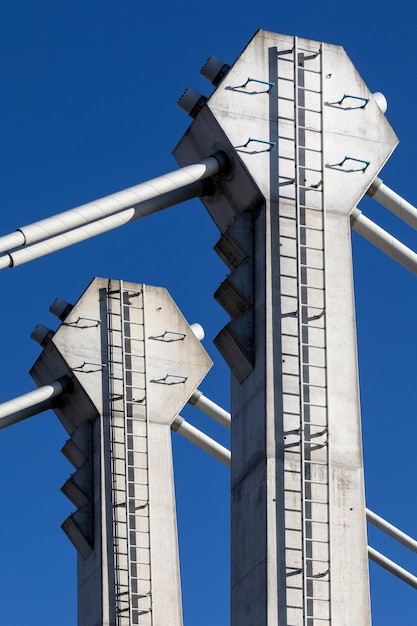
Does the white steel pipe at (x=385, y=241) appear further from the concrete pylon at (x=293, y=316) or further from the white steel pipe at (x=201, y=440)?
the white steel pipe at (x=201, y=440)

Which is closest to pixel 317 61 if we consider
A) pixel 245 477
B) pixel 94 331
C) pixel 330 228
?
pixel 330 228

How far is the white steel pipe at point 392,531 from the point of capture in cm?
3725

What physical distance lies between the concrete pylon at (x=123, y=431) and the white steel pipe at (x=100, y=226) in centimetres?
917

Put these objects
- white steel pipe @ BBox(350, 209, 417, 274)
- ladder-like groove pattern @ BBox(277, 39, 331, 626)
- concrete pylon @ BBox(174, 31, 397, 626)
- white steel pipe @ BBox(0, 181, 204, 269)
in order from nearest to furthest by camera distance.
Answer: ladder-like groove pattern @ BBox(277, 39, 331, 626), concrete pylon @ BBox(174, 31, 397, 626), white steel pipe @ BBox(0, 181, 204, 269), white steel pipe @ BBox(350, 209, 417, 274)

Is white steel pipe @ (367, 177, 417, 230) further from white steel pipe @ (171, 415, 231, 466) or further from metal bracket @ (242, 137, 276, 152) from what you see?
white steel pipe @ (171, 415, 231, 466)

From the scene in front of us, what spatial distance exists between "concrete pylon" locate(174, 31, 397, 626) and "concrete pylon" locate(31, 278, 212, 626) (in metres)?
9.08

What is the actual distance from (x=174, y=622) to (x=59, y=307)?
759 centimetres

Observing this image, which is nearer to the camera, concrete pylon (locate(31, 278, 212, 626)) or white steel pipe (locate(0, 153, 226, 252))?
white steel pipe (locate(0, 153, 226, 252))

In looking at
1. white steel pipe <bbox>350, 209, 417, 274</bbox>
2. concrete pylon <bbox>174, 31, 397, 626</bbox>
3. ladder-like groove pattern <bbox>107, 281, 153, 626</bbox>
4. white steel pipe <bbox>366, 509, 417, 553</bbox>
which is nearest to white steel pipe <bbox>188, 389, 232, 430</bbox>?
ladder-like groove pattern <bbox>107, 281, 153, 626</bbox>

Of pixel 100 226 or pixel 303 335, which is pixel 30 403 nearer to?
pixel 100 226

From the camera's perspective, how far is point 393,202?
95.9 ft

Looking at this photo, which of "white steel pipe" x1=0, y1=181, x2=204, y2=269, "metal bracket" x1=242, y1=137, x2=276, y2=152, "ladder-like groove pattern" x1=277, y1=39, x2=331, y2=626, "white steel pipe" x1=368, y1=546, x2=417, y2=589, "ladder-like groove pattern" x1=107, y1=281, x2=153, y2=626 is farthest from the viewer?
"white steel pipe" x1=368, y1=546, x2=417, y2=589

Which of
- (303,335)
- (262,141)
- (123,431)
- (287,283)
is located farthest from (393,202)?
(123,431)

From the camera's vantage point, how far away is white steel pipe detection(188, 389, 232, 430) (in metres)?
39.1
